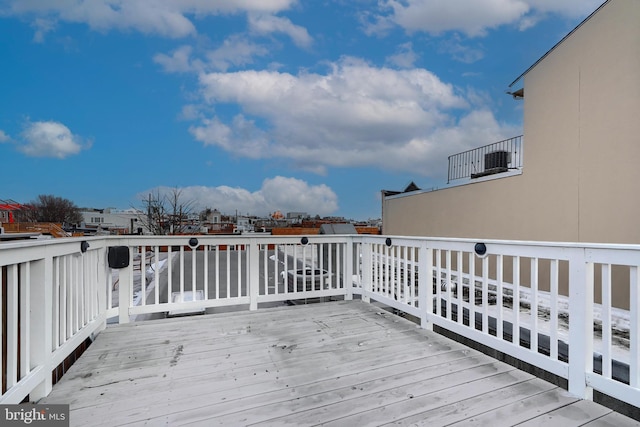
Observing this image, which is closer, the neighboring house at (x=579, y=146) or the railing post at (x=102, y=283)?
the railing post at (x=102, y=283)

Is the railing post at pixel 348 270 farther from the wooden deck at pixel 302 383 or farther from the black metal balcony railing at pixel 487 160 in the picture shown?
the black metal balcony railing at pixel 487 160

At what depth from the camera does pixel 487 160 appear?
7125mm

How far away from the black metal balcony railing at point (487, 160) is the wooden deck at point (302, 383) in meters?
5.22

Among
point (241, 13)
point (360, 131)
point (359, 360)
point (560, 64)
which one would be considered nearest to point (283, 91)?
point (241, 13)

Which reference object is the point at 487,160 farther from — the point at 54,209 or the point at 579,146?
the point at 54,209

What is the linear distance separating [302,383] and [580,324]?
1692 mm

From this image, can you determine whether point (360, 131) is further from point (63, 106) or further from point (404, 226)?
point (63, 106)

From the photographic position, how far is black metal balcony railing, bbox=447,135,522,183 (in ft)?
21.9

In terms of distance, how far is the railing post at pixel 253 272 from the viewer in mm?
3791

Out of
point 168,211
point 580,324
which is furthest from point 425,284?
point 168,211

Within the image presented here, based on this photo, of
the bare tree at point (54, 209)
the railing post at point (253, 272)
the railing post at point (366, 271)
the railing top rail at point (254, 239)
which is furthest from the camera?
the bare tree at point (54, 209)

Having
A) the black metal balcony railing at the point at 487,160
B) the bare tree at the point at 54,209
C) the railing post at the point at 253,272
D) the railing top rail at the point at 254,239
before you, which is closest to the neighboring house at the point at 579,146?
the black metal balcony railing at the point at 487,160

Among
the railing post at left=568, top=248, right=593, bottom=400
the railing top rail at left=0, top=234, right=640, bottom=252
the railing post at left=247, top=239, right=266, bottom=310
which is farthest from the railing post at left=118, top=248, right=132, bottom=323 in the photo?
the railing post at left=568, top=248, right=593, bottom=400

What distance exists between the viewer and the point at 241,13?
27.3 ft
